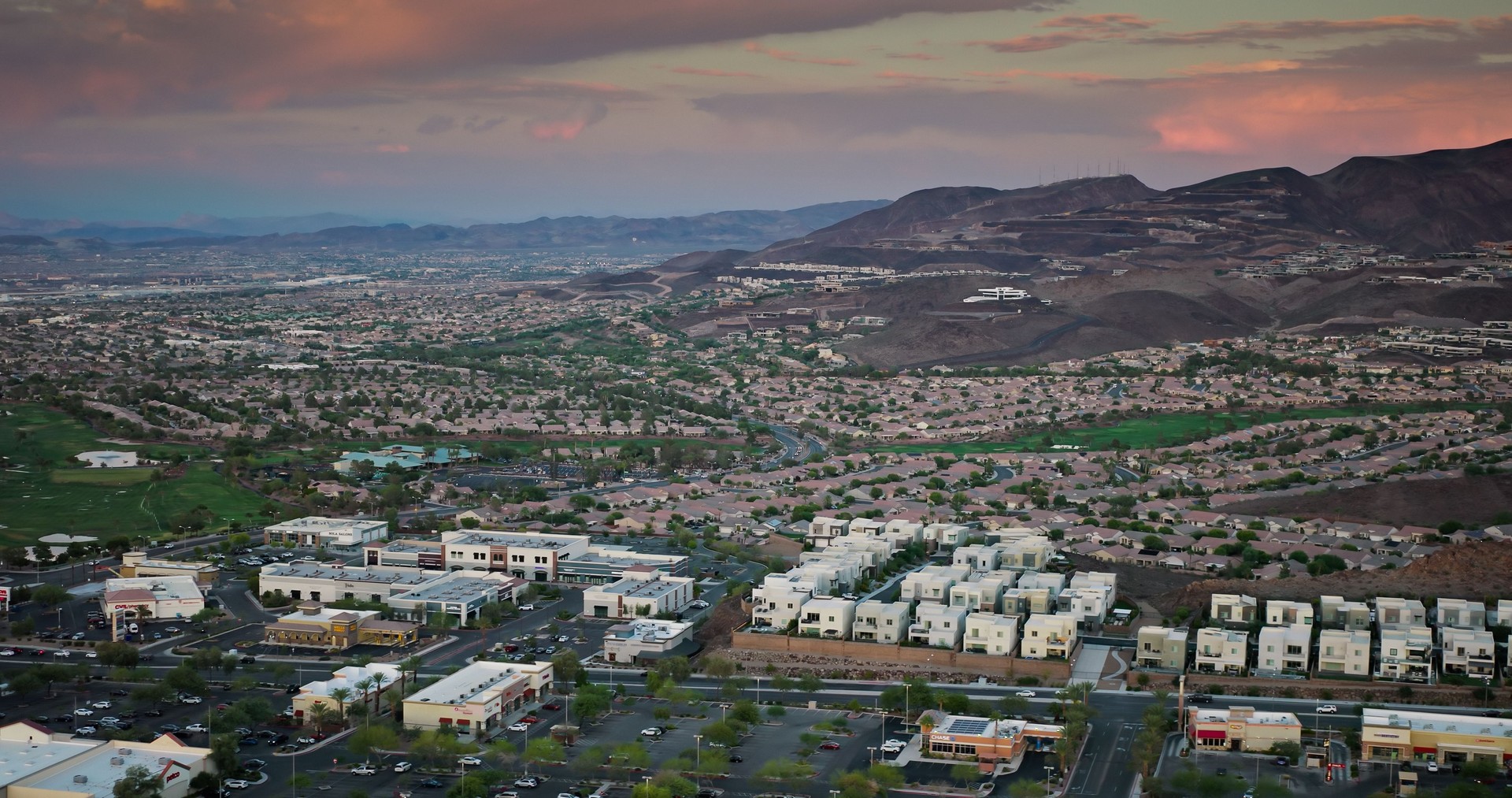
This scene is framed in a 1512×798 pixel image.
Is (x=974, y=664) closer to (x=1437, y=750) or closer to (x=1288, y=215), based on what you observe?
(x=1437, y=750)

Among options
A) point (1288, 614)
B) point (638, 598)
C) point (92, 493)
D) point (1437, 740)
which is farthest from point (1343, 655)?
point (92, 493)

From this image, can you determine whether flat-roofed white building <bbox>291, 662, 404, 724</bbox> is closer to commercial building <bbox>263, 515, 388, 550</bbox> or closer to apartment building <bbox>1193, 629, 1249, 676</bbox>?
commercial building <bbox>263, 515, 388, 550</bbox>

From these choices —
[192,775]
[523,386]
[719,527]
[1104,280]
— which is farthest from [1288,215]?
[192,775]

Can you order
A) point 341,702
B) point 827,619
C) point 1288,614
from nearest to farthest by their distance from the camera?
point 341,702
point 1288,614
point 827,619

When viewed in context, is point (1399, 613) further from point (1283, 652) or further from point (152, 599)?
point (152, 599)

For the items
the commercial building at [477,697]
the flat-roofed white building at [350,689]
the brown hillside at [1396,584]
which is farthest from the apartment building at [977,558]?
the flat-roofed white building at [350,689]

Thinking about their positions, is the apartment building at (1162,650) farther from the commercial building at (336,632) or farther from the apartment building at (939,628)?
the commercial building at (336,632)
